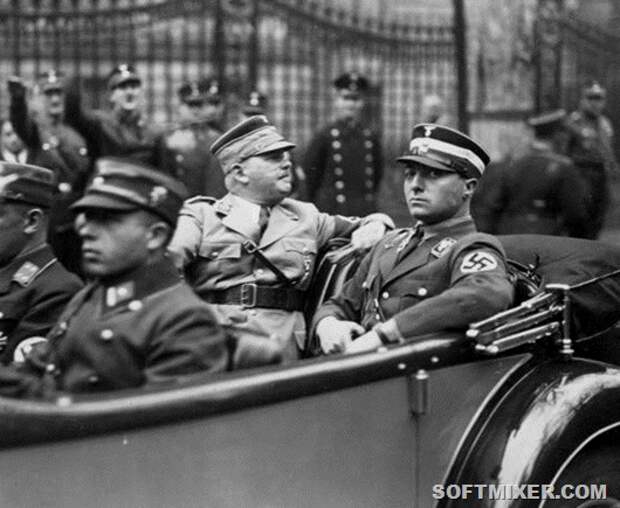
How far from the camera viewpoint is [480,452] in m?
3.61

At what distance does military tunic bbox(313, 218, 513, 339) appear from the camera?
12.2ft

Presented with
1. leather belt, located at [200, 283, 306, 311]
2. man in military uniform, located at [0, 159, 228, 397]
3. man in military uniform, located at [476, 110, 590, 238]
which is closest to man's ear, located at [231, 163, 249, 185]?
leather belt, located at [200, 283, 306, 311]

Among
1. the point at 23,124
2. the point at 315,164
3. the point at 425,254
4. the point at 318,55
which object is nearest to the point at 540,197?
the point at 315,164

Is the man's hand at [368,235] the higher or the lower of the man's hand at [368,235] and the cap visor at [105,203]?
the lower

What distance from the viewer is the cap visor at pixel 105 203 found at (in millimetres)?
3201

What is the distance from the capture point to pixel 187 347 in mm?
3137

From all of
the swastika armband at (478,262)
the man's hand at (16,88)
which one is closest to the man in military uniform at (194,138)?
the man's hand at (16,88)

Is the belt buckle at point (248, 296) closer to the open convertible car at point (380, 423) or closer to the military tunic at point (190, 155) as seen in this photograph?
the open convertible car at point (380, 423)

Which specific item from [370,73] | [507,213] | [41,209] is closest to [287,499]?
[41,209]

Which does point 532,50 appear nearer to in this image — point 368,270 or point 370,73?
point 370,73

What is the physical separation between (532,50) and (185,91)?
13.8ft

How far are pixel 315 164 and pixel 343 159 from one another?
21 centimetres

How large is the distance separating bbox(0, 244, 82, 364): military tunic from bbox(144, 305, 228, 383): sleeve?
35.9 inches

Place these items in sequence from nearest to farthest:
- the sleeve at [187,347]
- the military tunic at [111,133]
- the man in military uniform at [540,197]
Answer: the sleeve at [187,347]
the military tunic at [111,133]
the man in military uniform at [540,197]
